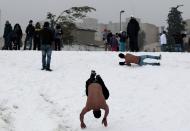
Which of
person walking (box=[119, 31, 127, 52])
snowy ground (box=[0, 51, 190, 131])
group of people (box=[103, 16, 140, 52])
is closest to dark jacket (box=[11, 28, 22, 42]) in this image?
group of people (box=[103, 16, 140, 52])

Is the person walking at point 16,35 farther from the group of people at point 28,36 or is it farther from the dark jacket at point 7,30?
the dark jacket at point 7,30

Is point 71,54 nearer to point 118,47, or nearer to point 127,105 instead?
point 118,47

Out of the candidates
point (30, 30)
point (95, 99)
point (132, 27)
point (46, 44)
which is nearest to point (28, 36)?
point (30, 30)

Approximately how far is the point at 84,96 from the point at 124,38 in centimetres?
1293

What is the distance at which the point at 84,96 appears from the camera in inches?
698

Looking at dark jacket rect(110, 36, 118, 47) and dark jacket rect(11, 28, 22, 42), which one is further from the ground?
dark jacket rect(11, 28, 22, 42)

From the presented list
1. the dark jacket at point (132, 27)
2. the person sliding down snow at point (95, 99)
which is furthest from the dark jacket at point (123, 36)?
the person sliding down snow at point (95, 99)

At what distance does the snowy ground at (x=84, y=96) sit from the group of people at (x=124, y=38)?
341cm

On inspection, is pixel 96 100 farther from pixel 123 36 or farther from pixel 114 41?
pixel 114 41

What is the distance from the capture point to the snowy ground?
48.1 ft

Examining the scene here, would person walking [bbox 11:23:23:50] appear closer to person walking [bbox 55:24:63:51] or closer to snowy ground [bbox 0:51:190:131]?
person walking [bbox 55:24:63:51]

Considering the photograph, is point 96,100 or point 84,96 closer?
point 96,100

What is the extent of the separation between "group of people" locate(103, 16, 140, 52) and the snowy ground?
3.41 meters

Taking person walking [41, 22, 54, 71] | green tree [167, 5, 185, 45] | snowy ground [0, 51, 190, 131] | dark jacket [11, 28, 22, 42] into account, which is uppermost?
green tree [167, 5, 185, 45]
